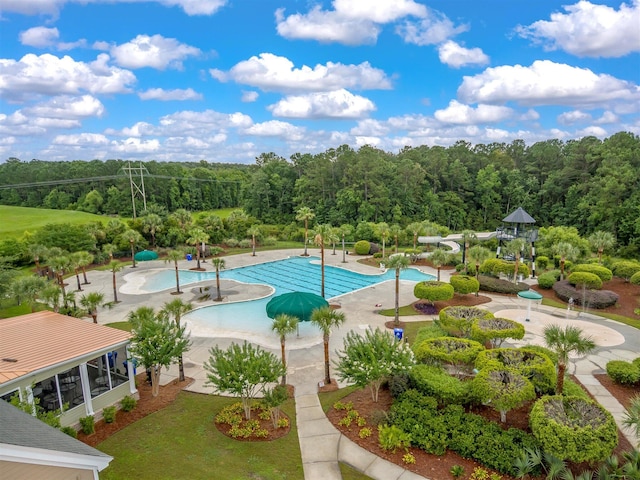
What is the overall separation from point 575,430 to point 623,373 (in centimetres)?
725

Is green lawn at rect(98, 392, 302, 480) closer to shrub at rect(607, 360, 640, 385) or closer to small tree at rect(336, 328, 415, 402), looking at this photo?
small tree at rect(336, 328, 415, 402)

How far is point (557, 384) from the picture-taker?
46.4 ft

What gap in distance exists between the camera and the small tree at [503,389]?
13.2 meters

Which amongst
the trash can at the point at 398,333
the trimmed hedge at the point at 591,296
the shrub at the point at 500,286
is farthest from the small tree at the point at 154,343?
the trimmed hedge at the point at 591,296

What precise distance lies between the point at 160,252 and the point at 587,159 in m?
60.6

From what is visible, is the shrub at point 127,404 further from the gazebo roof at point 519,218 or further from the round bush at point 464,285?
the gazebo roof at point 519,218

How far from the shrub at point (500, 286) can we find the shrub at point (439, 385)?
1664cm

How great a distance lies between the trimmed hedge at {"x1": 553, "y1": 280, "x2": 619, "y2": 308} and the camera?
27.0m

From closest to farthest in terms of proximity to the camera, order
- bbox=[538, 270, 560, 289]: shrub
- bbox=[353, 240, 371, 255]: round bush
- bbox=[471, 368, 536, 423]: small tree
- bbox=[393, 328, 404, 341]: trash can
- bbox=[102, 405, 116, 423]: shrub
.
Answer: bbox=[471, 368, 536, 423]: small tree < bbox=[102, 405, 116, 423]: shrub < bbox=[393, 328, 404, 341]: trash can < bbox=[538, 270, 560, 289]: shrub < bbox=[353, 240, 371, 255]: round bush

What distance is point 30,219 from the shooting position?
6334 cm

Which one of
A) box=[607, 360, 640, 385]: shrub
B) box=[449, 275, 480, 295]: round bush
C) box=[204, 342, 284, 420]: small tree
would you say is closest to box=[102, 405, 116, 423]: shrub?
box=[204, 342, 284, 420]: small tree

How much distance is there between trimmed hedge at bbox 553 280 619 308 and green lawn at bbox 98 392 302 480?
74.0ft

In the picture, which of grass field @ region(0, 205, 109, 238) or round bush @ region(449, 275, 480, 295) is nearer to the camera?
round bush @ region(449, 275, 480, 295)

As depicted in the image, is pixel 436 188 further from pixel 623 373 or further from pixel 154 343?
pixel 154 343
